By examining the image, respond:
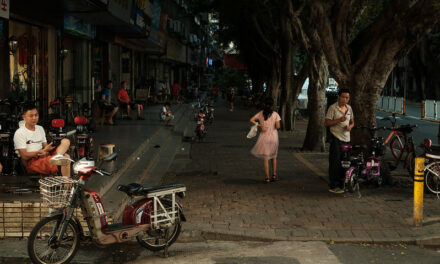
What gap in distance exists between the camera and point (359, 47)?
12008 millimetres

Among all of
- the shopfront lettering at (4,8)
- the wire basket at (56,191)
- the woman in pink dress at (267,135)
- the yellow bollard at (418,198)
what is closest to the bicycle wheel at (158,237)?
the wire basket at (56,191)

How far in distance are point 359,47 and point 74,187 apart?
24.1ft

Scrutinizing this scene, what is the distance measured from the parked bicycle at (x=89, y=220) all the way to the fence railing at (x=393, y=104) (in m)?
31.8

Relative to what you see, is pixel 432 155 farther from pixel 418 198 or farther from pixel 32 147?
pixel 32 147

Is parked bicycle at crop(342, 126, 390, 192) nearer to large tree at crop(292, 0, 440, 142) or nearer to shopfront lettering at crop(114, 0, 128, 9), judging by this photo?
large tree at crop(292, 0, 440, 142)

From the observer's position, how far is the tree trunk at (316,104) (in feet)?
57.1

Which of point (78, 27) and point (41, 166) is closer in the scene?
point (41, 166)

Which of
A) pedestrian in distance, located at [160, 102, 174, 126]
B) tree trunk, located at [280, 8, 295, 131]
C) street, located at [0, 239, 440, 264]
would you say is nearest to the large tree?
street, located at [0, 239, 440, 264]

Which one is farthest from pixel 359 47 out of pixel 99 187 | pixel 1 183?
pixel 1 183

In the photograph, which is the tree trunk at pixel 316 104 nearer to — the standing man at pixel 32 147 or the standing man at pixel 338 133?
the standing man at pixel 338 133

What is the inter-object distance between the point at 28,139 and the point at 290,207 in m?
3.73

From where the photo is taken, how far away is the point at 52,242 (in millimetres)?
6109

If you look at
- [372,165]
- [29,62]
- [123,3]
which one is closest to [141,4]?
[123,3]

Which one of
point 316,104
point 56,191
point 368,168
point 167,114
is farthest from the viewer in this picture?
point 167,114
